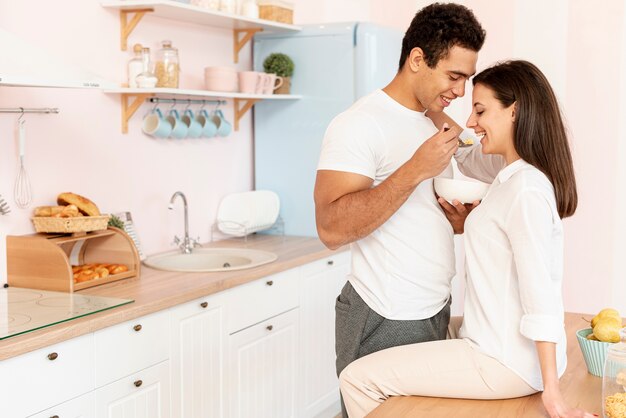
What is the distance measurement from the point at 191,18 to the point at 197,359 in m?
1.49

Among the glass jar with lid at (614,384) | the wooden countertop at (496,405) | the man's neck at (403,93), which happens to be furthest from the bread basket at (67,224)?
the glass jar with lid at (614,384)

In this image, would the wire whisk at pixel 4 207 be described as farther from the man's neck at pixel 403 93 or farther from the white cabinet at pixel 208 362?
the man's neck at pixel 403 93

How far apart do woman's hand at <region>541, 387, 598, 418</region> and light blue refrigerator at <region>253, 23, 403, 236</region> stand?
96.2 inches

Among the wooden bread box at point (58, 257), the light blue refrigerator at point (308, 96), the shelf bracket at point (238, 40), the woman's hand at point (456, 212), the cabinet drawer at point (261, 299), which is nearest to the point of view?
the woman's hand at point (456, 212)

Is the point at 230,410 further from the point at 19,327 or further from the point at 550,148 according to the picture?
the point at 550,148

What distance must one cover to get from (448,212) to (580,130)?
240 centimetres

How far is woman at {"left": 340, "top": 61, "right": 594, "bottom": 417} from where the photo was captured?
5.63 ft

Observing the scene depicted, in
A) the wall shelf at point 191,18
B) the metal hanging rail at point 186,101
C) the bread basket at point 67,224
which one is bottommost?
Result: the bread basket at point 67,224

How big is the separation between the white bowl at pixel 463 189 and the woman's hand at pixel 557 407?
→ 560 millimetres

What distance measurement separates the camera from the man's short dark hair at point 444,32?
2162 mm

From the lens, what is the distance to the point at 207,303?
2904mm

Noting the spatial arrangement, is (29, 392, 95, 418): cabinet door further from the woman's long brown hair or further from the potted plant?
the potted plant

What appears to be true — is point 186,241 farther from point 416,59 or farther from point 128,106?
point 416,59

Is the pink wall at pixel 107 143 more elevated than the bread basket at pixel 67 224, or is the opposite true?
the pink wall at pixel 107 143
